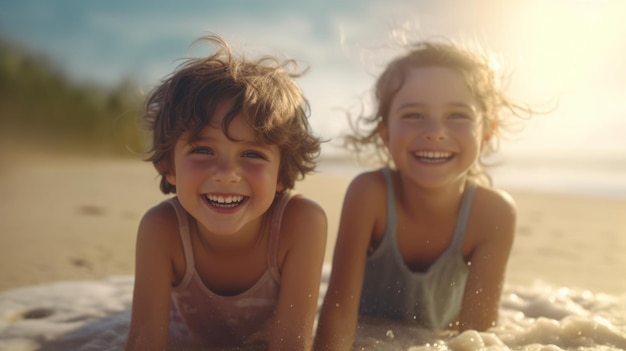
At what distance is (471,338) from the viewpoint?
2.59 metres

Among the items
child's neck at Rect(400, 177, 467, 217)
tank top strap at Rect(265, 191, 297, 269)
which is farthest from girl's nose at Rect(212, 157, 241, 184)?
child's neck at Rect(400, 177, 467, 217)

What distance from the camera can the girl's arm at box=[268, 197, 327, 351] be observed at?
2365 mm

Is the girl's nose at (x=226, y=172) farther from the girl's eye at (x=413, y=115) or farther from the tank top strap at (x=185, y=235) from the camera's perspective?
the girl's eye at (x=413, y=115)

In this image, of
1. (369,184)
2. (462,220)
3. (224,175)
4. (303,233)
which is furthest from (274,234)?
(462,220)

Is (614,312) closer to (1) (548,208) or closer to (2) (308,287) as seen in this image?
(2) (308,287)

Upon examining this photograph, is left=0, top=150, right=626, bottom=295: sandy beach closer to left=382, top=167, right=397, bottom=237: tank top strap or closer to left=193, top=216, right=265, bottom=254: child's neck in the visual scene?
left=193, top=216, right=265, bottom=254: child's neck

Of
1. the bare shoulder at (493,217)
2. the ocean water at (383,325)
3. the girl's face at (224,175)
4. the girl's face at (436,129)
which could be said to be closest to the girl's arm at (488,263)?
the bare shoulder at (493,217)

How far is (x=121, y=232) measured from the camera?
5539 millimetres

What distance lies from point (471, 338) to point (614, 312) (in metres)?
1.19

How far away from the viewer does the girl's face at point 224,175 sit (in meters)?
2.24

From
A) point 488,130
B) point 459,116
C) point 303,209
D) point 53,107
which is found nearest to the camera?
point 303,209

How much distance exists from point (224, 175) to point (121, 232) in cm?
366

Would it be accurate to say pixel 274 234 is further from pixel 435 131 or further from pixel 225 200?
pixel 435 131

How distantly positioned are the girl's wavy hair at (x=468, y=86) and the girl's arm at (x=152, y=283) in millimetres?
1389
